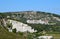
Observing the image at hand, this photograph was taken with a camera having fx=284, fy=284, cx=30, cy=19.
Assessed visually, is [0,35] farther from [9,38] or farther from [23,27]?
[23,27]

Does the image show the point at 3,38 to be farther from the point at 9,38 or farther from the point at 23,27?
the point at 23,27

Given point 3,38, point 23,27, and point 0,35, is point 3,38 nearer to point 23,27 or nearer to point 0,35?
point 0,35

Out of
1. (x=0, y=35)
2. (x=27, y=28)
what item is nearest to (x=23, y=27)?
(x=27, y=28)

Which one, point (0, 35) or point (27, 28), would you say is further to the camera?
point (27, 28)

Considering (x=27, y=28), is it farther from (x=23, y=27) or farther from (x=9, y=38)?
(x=9, y=38)

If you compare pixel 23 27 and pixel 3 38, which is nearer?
pixel 3 38

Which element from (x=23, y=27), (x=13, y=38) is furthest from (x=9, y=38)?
(x=23, y=27)
